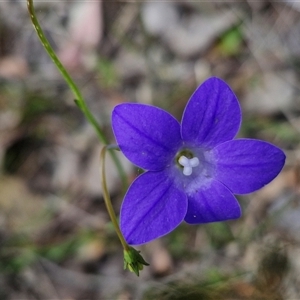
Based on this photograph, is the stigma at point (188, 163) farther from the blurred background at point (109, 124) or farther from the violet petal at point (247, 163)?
the blurred background at point (109, 124)

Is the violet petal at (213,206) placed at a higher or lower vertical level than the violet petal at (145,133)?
lower

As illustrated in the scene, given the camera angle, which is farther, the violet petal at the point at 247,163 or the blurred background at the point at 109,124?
the blurred background at the point at 109,124

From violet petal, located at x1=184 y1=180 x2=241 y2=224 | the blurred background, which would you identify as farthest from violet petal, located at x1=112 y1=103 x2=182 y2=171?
the blurred background

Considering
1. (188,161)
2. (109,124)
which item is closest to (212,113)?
(188,161)

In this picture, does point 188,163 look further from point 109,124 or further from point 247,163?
point 109,124

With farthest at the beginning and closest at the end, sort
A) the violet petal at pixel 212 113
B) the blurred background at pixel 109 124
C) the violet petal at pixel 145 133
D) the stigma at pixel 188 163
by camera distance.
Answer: the blurred background at pixel 109 124, the stigma at pixel 188 163, the violet petal at pixel 212 113, the violet petal at pixel 145 133

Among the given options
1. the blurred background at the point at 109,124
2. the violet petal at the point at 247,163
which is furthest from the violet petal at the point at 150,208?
the blurred background at the point at 109,124

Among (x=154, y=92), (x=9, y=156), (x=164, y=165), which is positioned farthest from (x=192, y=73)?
(x=164, y=165)
